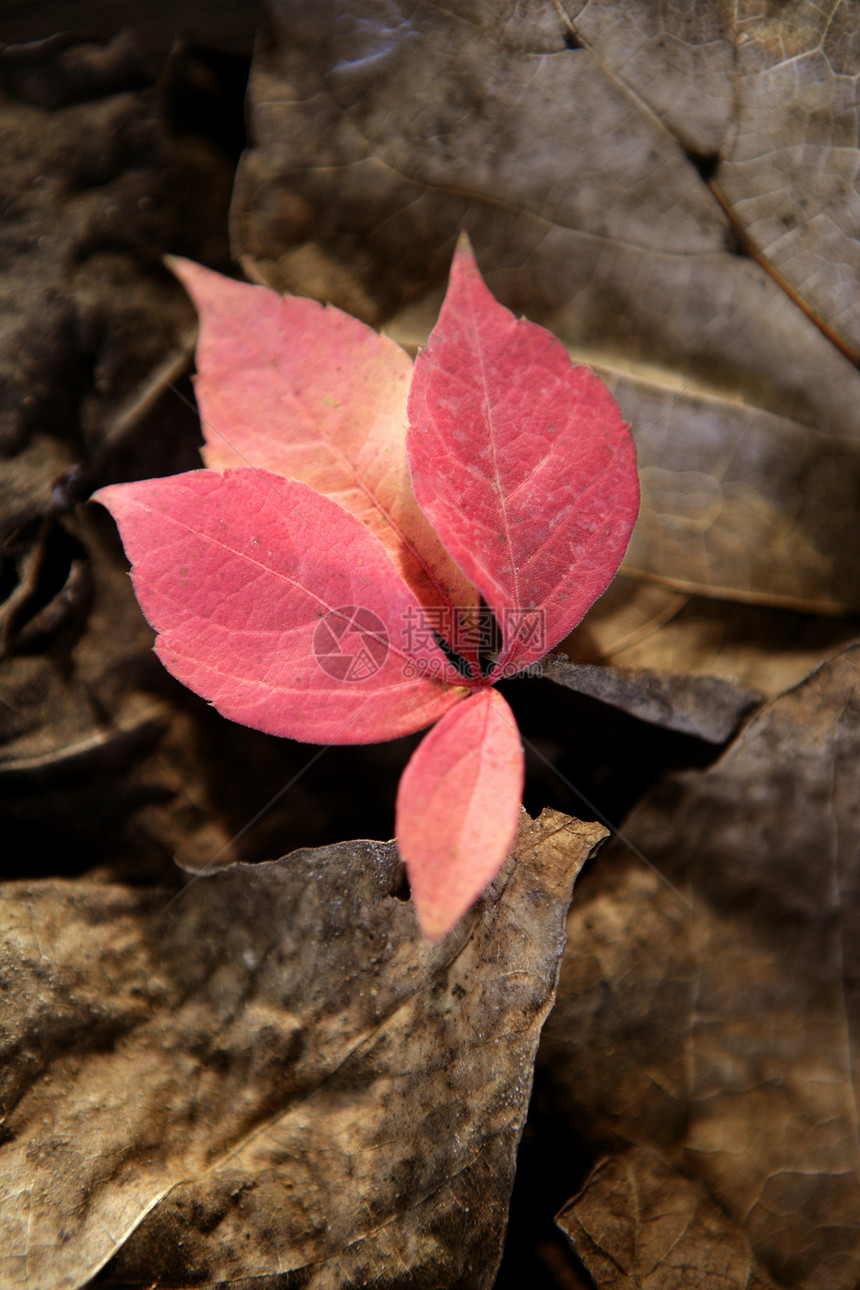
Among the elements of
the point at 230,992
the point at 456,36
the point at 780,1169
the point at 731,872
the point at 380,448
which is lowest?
the point at 780,1169

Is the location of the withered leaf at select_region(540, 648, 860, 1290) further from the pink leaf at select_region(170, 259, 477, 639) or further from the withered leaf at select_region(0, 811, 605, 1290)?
the pink leaf at select_region(170, 259, 477, 639)

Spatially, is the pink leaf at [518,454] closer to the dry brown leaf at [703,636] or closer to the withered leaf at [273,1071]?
the dry brown leaf at [703,636]

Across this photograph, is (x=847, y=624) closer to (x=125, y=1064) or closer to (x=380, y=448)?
(x=380, y=448)

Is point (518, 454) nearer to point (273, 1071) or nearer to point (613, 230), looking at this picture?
point (613, 230)

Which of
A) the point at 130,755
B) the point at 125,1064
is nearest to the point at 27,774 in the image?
the point at 130,755

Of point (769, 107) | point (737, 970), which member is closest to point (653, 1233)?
point (737, 970)
